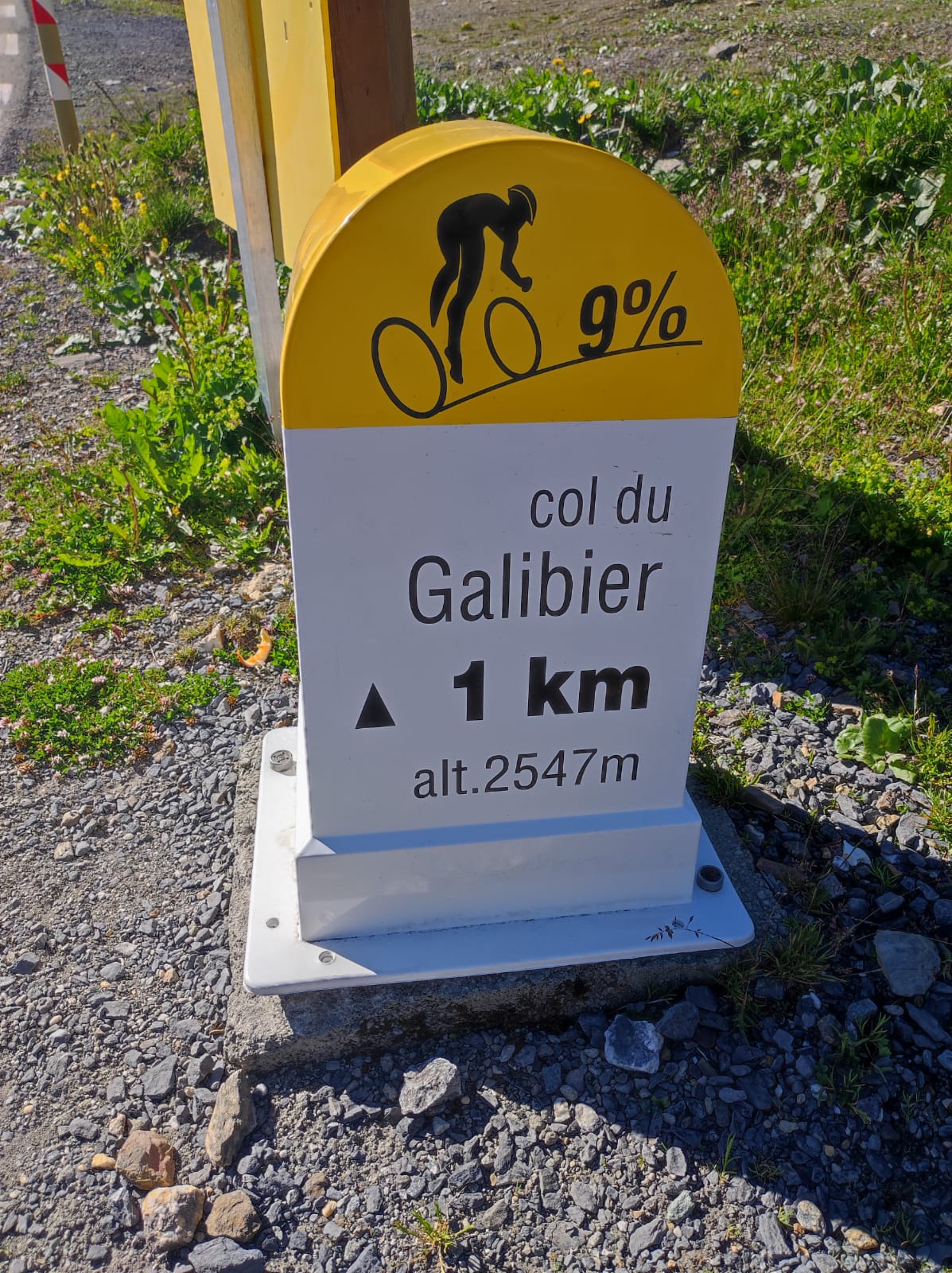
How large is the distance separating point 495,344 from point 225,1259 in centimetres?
175

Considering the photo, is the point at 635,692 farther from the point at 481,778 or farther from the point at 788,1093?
the point at 788,1093

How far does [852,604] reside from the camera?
132 inches

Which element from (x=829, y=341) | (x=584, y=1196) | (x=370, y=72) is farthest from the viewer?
(x=829, y=341)

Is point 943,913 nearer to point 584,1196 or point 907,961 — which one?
point 907,961

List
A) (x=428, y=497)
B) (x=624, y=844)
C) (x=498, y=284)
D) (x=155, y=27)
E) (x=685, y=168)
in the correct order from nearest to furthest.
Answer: (x=498, y=284) < (x=428, y=497) < (x=624, y=844) < (x=685, y=168) < (x=155, y=27)

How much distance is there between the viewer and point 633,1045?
6.98 feet

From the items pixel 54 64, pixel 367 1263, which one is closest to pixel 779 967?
pixel 367 1263

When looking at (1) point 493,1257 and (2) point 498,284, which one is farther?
(1) point 493,1257

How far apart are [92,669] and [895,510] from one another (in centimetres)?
298

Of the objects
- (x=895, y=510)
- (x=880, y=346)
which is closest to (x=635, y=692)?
(x=895, y=510)

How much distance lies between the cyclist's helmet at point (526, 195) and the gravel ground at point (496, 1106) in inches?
67.1

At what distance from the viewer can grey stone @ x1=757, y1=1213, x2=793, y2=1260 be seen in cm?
179

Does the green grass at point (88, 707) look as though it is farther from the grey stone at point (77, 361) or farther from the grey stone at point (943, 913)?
the grey stone at point (77, 361)

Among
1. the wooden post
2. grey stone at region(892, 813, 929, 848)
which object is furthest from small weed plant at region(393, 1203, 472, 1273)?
the wooden post
